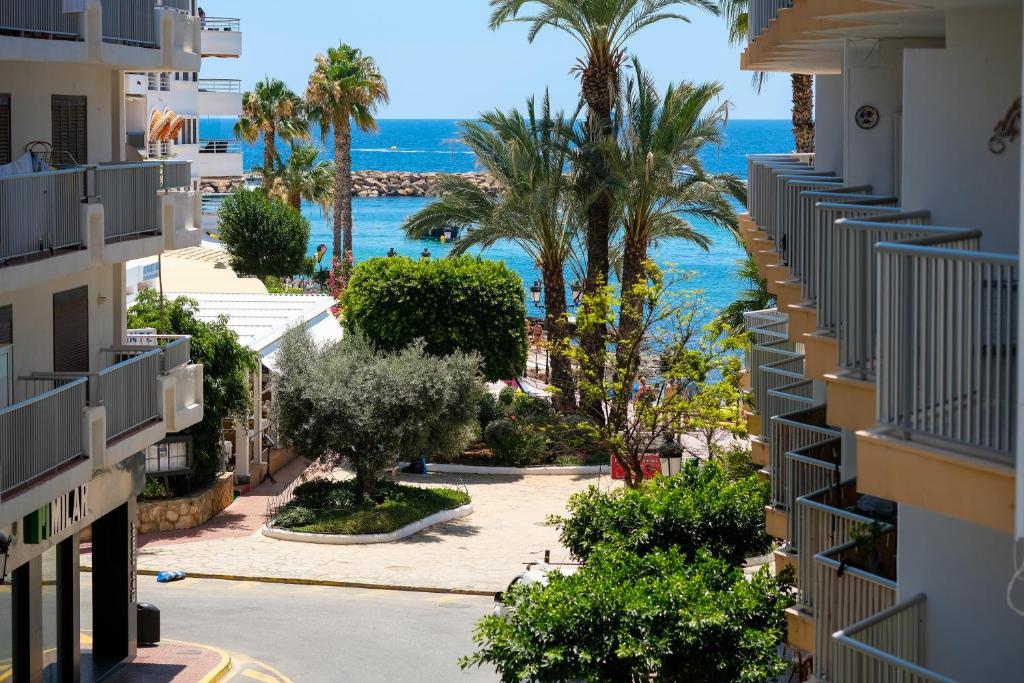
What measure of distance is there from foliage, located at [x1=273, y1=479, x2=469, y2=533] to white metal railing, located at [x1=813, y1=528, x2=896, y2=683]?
19536 mm

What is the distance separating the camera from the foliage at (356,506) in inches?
1173

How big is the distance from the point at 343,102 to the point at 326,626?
4569 centimetres

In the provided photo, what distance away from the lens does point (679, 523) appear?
17359mm

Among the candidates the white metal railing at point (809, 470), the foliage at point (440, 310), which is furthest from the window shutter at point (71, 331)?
the foliage at point (440, 310)

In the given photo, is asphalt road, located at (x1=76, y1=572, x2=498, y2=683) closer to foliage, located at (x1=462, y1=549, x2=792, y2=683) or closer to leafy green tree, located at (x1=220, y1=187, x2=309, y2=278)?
foliage, located at (x1=462, y1=549, x2=792, y2=683)

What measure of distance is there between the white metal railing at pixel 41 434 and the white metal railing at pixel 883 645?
29.1ft

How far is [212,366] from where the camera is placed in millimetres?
29781

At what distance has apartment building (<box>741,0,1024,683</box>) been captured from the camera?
6.66m

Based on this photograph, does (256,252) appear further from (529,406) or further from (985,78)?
(985,78)

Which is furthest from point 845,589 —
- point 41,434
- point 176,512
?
point 176,512

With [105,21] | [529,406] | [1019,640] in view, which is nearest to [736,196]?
[529,406]

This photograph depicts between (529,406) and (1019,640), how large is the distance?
30512mm

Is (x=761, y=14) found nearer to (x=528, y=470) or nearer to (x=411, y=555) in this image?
(x=411, y=555)

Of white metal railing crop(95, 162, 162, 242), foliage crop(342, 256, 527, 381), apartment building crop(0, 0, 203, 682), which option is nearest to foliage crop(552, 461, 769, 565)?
apartment building crop(0, 0, 203, 682)
